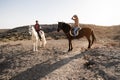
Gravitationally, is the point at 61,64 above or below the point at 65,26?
below

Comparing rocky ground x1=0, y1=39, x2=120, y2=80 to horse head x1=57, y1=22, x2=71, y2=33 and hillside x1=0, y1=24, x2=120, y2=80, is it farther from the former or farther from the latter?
horse head x1=57, y1=22, x2=71, y2=33

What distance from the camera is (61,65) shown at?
760 inches

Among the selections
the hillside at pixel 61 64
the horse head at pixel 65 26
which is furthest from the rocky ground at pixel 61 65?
the horse head at pixel 65 26

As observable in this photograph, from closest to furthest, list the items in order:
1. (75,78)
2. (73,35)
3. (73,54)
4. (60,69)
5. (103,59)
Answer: (75,78) < (60,69) < (103,59) < (73,54) < (73,35)

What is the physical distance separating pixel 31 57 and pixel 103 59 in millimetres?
6130

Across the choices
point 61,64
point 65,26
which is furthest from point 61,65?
point 65,26

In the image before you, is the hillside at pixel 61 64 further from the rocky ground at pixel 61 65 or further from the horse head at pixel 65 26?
the horse head at pixel 65 26

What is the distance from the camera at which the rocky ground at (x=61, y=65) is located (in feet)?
57.4

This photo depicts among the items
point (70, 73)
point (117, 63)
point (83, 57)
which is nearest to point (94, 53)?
point (83, 57)

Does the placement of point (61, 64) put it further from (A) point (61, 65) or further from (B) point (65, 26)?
(B) point (65, 26)

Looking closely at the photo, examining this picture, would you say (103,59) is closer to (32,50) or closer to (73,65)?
(73,65)

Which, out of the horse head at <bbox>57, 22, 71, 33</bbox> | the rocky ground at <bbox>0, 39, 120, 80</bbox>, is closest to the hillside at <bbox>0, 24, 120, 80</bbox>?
the rocky ground at <bbox>0, 39, 120, 80</bbox>

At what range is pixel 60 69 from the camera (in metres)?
18.5

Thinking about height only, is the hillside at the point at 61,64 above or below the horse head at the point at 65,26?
below
